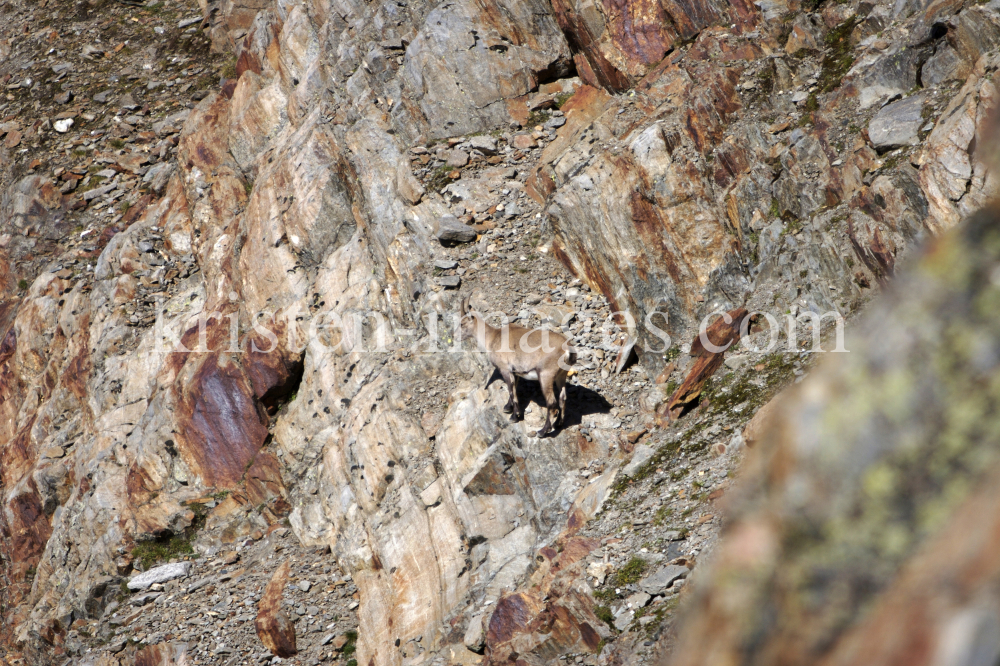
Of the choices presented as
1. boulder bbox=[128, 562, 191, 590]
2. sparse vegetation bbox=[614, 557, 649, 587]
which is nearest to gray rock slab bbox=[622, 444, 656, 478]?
sparse vegetation bbox=[614, 557, 649, 587]

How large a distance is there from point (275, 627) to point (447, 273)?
826 cm

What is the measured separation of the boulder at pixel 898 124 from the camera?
12641mm

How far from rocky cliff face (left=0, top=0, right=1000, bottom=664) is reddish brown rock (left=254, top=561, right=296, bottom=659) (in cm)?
138

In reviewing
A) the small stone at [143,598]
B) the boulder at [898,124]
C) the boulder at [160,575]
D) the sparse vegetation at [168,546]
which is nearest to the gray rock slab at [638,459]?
the boulder at [898,124]

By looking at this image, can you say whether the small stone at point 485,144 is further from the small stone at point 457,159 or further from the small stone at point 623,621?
the small stone at point 623,621

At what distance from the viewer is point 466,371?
15820mm

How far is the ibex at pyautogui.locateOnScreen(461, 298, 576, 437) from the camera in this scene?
13.1m

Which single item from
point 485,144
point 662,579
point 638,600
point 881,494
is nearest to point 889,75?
point 485,144

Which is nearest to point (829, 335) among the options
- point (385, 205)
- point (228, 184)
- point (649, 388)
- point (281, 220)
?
point (649, 388)

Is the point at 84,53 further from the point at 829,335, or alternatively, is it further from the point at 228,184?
the point at 829,335

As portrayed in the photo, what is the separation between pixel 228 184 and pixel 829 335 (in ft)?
58.3

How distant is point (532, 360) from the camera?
43.1 ft

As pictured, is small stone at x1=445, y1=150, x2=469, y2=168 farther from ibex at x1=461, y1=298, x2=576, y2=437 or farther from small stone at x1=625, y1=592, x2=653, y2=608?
small stone at x1=625, y1=592, x2=653, y2=608

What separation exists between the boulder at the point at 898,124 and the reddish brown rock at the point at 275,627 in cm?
1453
